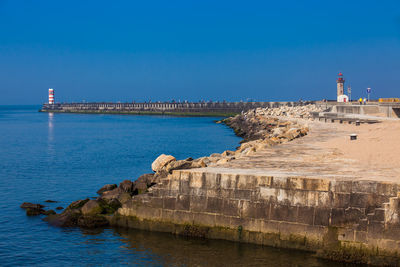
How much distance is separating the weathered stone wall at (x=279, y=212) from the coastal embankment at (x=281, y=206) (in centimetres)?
2

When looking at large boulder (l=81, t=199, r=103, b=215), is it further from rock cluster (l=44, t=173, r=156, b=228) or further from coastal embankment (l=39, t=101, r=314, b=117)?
coastal embankment (l=39, t=101, r=314, b=117)

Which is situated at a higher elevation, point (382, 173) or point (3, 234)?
point (382, 173)

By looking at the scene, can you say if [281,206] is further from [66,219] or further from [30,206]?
[30,206]

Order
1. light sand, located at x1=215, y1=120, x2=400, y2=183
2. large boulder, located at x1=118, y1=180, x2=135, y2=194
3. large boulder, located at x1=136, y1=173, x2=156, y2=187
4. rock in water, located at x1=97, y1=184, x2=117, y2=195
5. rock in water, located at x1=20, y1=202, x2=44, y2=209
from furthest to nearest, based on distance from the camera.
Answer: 1. rock in water, located at x1=97, y1=184, x2=117, y2=195
2. rock in water, located at x1=20, y1=202, x2=44, y2=209
3. large boulder, located at x1=118, y1=180, x2=135, y2=194
4. large boulder, located at x1=136, y1=173, x2=156, y2=187
5. light sand, located at x1=215, y1=120, x2=400, y2=183

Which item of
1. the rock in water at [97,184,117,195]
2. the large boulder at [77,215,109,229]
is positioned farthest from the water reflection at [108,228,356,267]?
the rock in water at [97,184,117,195]

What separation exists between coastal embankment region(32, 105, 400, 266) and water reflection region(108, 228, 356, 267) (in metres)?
0.19

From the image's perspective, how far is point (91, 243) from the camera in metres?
10.7

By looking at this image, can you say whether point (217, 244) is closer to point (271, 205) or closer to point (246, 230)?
point (246, 230)

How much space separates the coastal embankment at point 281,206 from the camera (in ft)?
28.5

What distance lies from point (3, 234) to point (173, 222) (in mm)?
4223

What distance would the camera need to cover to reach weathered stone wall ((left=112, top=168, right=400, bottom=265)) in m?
8.63

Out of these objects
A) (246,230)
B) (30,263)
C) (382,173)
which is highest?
(382,173)

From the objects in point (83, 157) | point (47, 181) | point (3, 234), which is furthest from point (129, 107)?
point (3, 234)

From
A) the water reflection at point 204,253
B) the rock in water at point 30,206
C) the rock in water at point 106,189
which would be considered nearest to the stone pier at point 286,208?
the water reflection at point 204,253
